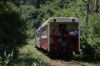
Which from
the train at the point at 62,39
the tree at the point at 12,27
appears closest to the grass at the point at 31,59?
the tree at the point at 12,27

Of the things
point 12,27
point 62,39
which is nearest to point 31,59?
point 12,27

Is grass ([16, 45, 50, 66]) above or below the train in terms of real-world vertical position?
below

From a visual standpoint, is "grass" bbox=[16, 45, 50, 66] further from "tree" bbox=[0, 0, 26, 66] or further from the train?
the train

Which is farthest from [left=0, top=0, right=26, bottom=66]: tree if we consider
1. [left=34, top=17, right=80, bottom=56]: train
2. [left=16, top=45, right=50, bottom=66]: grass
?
[left=34, top=17, right=80, bottom=56]: train

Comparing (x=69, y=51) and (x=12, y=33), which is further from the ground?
(x=12, y=33)

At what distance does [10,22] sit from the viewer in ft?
54.5

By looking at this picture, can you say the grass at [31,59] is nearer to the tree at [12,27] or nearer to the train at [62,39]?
the tree at [12,27]

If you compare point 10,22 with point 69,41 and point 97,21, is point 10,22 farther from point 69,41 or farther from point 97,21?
point 97,21

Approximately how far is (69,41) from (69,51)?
72 cm

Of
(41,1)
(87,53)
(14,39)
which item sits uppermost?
(41,1)

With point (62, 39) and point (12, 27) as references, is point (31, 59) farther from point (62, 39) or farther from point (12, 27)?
point (62, 39)

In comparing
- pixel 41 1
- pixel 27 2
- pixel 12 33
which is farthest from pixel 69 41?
pixel 27 2

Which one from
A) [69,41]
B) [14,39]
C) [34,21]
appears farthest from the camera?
[34,21]

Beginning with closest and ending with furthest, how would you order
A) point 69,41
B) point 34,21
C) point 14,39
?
point 14,39 → point 69,41 → point 34,21
